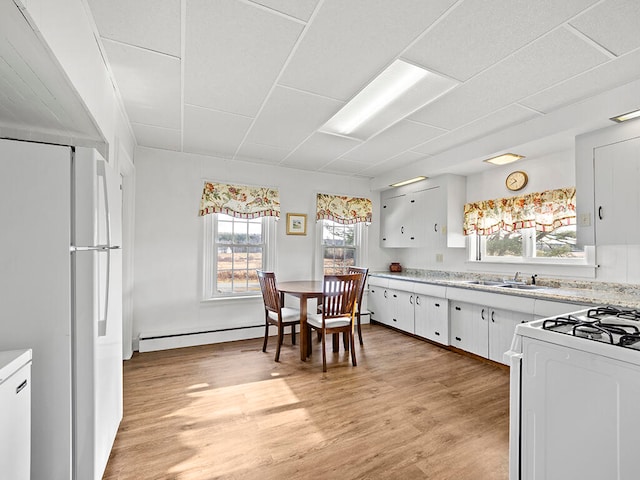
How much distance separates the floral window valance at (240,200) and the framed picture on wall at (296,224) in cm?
24

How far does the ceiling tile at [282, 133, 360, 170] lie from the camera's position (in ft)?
11.2

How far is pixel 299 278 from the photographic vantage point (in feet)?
15.3

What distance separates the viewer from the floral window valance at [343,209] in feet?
15.6

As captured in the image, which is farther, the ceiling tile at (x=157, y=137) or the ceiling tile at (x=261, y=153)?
the ceiling tile at (x=261, y=153)

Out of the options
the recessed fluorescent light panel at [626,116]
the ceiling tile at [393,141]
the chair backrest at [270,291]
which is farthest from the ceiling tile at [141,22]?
the recessed fluorescent light panel at [626,116]

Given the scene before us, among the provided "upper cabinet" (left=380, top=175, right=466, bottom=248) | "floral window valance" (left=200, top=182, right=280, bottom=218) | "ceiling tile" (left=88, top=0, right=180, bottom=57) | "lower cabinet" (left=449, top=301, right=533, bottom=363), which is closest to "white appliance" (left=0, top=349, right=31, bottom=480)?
"ceiling tile" (left=88, top=0, right=180, bottom=57)

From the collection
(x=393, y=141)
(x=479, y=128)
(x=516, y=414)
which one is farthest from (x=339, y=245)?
(x=516, y=414)

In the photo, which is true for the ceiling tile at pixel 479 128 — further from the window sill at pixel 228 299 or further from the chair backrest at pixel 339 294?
the window sill at pixel 228 299

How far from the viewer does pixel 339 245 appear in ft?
16.5

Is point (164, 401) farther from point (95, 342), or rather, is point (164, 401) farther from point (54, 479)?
point (95, 342)

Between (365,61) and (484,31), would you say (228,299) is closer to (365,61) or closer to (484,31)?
(365,61)

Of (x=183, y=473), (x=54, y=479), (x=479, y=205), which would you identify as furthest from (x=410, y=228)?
(x=54, y=479)

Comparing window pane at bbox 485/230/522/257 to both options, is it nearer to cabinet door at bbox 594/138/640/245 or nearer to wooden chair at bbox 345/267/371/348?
cabinet door at bbox 594/138/640/245

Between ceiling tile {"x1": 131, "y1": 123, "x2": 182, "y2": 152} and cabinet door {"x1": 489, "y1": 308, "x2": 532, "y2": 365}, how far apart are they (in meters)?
3.73
